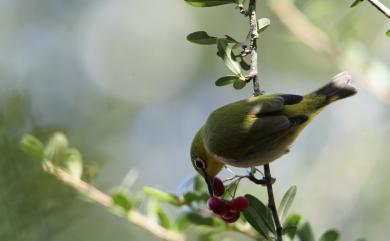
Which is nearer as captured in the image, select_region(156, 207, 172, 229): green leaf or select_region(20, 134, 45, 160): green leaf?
select_region(20, 134, 45, 160): green leaf

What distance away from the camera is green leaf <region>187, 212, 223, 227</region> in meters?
2.37

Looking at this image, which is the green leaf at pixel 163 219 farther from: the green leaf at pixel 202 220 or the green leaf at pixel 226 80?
the green leaf at pixel 226 80

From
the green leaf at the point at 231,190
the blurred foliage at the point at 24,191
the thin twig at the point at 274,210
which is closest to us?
the thin twig at the point at 274,210

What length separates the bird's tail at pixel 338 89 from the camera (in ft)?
10.6

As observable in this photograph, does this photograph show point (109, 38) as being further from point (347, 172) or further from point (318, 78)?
point (347, 172)

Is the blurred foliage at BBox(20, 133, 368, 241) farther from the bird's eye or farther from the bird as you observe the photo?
the bird's eye

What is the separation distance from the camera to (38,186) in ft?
8.27

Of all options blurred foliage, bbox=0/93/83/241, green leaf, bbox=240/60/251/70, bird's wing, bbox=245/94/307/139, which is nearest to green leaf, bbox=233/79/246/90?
green leaf, bbox=240/60/251/70

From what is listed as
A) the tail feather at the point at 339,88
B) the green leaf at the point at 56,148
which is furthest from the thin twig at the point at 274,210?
the tail feather at the point at 339,88

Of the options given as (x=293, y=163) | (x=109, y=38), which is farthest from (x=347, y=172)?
(x=109, y=38)

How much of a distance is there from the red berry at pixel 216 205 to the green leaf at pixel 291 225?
0.30m

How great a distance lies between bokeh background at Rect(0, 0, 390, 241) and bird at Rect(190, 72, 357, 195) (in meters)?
0.20

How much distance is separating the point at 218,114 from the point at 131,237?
134 cm

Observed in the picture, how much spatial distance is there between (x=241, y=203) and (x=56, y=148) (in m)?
0.78
